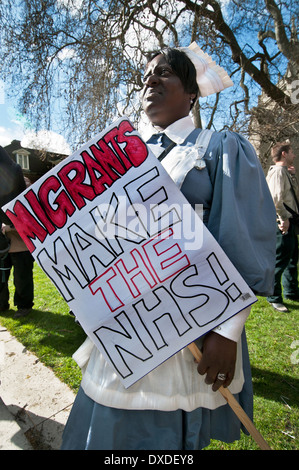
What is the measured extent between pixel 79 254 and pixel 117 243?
15 cm

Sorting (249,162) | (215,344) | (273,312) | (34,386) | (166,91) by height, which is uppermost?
(166,91)

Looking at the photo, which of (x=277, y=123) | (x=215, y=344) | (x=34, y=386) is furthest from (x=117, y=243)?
(x=277, y=123)

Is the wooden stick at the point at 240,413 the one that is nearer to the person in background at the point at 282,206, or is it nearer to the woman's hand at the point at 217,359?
the woman's hand at the point at 217,359

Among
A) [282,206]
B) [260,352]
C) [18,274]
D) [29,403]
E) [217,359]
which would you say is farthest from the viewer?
[18,274]

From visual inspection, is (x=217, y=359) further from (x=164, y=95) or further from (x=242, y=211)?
(x=164, y=95)

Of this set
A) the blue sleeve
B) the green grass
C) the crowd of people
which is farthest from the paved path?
the blue sleeve

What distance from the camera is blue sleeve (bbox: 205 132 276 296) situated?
41.3 inches

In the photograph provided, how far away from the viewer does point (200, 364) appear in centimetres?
101

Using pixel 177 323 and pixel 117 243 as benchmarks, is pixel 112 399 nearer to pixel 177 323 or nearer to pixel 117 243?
pixel 177 323

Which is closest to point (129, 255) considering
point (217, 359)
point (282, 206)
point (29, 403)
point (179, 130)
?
point (217, 359)

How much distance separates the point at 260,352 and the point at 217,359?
2125 mm

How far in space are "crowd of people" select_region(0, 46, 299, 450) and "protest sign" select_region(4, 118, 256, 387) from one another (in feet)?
0.24

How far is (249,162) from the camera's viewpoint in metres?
1.14

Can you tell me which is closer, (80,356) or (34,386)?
(80,356)
